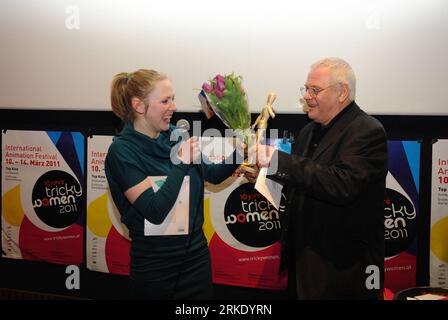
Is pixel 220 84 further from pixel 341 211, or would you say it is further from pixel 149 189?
pixel 341 211

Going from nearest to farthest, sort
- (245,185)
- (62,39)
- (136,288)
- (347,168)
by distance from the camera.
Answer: (347,168)
(136,288)
(245,185)
(62,39)

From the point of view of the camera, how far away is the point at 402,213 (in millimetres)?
2934

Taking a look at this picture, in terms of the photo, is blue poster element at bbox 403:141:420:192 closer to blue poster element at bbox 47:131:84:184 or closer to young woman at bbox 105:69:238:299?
young woman at bbox 105:69:238:299

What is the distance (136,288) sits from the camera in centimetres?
212

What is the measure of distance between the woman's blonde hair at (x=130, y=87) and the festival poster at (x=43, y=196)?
1.33m

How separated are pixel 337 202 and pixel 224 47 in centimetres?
150

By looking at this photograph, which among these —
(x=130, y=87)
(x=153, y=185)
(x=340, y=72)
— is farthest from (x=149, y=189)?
(x=340, y=72)

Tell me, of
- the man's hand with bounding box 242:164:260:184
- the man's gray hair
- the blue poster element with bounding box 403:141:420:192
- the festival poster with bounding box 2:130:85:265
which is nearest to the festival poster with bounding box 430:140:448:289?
the blue poster element with bounding box 403:141:420:192

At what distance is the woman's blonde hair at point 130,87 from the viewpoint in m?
2.11

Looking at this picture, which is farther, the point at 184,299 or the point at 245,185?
the point at 245,185

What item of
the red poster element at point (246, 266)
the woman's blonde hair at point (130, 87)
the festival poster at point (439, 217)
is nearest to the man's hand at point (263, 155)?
the woman's blonde hair at point (130, 87)
